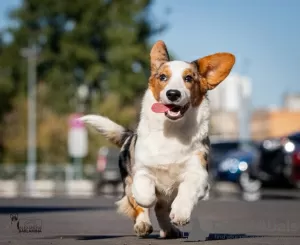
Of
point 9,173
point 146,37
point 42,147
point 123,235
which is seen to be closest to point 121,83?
point 146,37

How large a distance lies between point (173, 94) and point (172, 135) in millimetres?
432

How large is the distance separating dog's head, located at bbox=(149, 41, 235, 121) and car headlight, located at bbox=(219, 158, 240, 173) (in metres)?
20.5

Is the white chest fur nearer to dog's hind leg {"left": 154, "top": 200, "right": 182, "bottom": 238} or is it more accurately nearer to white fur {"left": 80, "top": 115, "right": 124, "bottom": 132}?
dog's hind leg {"left": 154, "top": 200, "right": 182, "bottom": 238}

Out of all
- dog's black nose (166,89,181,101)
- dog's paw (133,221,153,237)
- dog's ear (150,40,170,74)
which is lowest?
dog's paw (133,221,153,237)

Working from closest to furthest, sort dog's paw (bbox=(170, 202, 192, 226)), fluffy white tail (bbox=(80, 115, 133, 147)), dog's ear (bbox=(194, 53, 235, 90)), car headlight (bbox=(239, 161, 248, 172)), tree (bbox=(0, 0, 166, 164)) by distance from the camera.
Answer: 1. dog's paw (bbox=(170, 202, 192, 226))
2. dog's ear (bbox=(194, 53, 235, 90))
3. fluffy white tail (bbox=(80, 115, 133, 147))
4. car headlight (bbox=(239, 161, 248, 172))
5. tree (bbox=(0, 0, 166, 164))

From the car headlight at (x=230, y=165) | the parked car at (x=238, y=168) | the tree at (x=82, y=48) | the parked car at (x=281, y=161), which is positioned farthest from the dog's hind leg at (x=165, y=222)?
the tree at (x=82, y=48)

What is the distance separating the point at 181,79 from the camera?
29.6ft

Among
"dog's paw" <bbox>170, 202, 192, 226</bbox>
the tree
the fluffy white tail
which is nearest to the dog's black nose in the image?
"dog's paw" <bbox>170, 202, 192, 226</bbox>

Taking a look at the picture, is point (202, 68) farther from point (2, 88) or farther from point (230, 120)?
Result: point (230, 120)

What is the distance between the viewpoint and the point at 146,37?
233ft

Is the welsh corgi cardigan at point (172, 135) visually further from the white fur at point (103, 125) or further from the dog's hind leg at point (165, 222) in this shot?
the white fur at point (103, 125)

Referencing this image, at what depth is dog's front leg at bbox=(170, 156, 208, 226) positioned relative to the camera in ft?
27.3

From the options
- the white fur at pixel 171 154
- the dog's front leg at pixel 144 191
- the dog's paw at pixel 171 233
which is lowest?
the dog's paw at pixel 171 233

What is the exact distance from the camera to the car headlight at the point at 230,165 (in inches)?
1172
